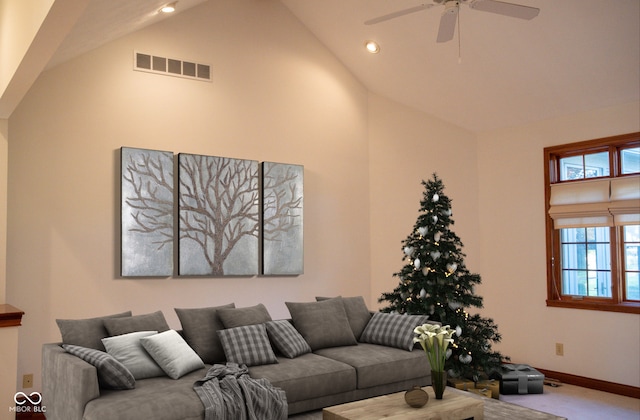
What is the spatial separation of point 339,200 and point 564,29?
3.11 metres

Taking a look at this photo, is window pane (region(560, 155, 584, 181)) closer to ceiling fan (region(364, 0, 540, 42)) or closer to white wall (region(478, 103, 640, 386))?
white wall (region(478, 103, 640, 386))

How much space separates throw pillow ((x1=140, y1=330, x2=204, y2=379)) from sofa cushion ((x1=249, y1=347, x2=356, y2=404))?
47 centimetres

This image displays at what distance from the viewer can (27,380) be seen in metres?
4.96

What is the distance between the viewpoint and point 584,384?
595 centimetres

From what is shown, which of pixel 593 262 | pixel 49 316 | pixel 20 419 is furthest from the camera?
pixel 593 262

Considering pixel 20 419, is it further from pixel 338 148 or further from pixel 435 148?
pixel 435 148

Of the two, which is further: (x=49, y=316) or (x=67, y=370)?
(x=49, y=316)

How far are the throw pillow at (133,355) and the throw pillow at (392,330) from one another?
2080mm

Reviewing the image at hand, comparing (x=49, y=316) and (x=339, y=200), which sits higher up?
(x=339, y=200)

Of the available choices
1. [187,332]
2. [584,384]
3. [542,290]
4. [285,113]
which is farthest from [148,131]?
[584,384]

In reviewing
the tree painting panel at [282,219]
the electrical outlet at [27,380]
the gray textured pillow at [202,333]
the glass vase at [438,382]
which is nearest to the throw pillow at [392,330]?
the glass vase at [438,382]

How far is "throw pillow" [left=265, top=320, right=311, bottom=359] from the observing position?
184 inches

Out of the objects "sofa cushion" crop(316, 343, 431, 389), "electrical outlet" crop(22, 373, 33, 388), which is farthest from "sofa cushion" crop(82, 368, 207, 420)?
"electrical outlet" crop(22, 373, 33, 388)

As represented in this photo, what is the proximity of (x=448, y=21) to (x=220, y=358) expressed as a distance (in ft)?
10.0
